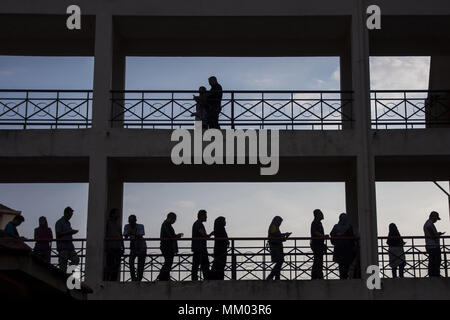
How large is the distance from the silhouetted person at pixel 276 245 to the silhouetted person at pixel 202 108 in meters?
2.70

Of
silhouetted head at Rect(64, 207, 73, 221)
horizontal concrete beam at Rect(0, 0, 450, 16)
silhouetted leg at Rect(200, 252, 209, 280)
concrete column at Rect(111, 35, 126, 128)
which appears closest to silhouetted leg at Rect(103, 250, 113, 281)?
silhouetted head at Rect(64, 207, 73, 221)

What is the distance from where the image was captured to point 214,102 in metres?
18.4

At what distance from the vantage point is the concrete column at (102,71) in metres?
18.0

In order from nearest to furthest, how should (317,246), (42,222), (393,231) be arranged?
(317,246) < (42,222) < (393,231)

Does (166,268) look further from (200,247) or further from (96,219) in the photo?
(96,219)

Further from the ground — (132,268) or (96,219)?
(96,219)

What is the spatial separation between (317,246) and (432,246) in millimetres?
2527

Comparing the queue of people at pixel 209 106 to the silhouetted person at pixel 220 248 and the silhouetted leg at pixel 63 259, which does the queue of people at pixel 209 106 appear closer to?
the silhouetted person at pixel 220 248

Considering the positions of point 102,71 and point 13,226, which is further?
point 102,71

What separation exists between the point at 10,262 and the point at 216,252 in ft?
27.8

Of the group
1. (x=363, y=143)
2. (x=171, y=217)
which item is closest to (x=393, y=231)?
(x=363, y=143)
